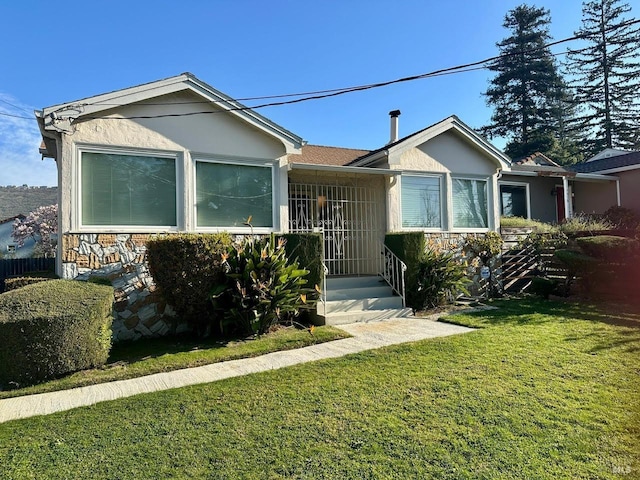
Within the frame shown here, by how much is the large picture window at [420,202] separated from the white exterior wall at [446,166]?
6.5 inches

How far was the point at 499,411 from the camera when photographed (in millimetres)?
3646

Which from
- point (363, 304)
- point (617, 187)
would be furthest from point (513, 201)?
point (363, 304)

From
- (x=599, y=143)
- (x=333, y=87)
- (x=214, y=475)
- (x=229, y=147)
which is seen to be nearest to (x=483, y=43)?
(x=333, y=87)

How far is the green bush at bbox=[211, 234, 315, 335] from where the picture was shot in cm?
660

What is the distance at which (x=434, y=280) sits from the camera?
903 centimetres

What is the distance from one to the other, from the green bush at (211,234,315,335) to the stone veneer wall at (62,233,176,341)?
134 centimetres

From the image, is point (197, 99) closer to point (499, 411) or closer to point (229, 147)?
point (229, 147)

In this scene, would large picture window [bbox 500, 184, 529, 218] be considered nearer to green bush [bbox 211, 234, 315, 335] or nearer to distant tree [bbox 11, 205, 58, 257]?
green bush [bbox 211, 234, 315, 335]

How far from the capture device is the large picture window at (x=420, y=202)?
1020 centimetres

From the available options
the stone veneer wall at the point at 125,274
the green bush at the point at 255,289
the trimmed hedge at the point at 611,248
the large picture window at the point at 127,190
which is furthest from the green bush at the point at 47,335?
the trimmed hedge at the point at 611,248

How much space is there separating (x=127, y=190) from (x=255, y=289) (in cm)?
307

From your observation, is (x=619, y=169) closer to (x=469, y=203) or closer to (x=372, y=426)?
(x=469, y=203)

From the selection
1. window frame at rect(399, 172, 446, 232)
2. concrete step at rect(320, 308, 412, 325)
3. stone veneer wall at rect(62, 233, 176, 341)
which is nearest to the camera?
stone veneer wall at rect(62, 233, 176, 341)

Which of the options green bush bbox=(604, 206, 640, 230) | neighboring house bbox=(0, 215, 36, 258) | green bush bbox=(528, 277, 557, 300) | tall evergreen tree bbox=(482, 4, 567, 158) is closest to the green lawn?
green bush bbox=(528, 277, 557, 300)
